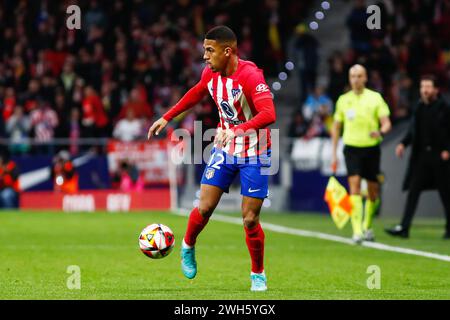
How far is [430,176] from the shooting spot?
1675 cm

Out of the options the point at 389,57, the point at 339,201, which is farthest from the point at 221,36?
the point at 389,57

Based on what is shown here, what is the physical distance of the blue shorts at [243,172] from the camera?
9.98 m

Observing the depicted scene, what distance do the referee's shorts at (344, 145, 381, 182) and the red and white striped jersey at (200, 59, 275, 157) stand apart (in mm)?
5502

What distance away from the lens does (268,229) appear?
1855 centimetres

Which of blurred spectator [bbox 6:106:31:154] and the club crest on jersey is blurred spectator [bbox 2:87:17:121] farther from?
the club crest on jersey

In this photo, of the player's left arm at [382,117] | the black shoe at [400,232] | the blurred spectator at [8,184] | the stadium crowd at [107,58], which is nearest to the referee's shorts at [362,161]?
the player's left arm at [382,117]

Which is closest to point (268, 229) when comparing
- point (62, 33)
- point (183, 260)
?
point (183, 260)

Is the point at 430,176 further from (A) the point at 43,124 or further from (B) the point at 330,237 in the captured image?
(A) the point at 43,124

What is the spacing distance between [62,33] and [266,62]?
527 centimetres

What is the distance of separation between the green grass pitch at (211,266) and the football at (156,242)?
11.1 inches

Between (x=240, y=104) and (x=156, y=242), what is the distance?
5.05 ft

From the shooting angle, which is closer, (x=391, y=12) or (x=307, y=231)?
(x=307, y=231)

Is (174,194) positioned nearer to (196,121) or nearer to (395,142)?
(196,121)

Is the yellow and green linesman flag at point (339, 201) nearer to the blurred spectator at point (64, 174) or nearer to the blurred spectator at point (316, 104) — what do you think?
the blurred spectator at point (316, 104)
